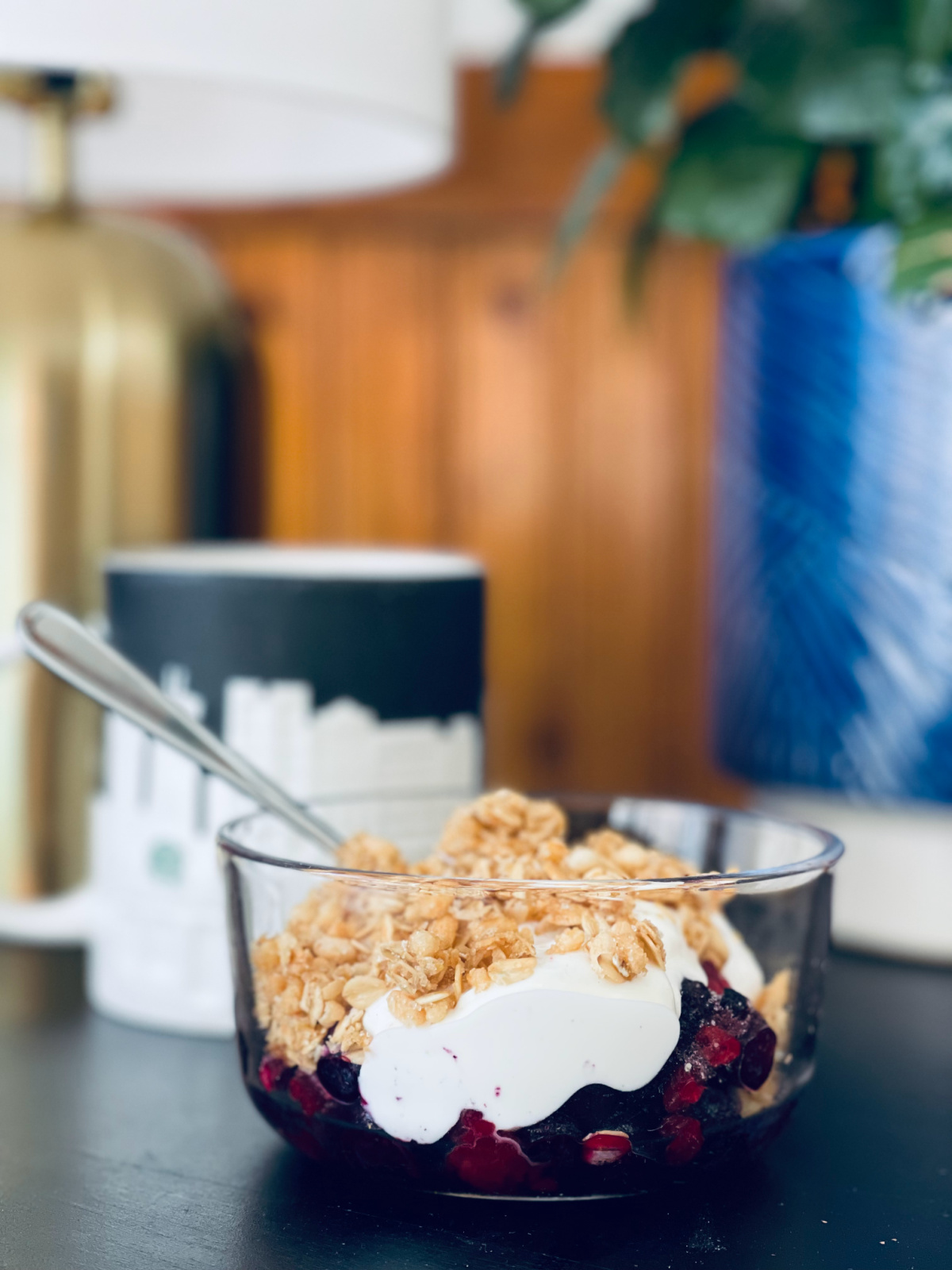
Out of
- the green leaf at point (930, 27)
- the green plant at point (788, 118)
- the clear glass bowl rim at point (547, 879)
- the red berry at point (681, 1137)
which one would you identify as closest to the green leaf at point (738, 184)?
the green plant at point (788, 118)

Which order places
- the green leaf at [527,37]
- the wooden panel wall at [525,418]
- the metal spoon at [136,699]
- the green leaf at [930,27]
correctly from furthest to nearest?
the wooden panel wall at [525,418], the green leaf at [527,37], the green leaf at [930,27], the metal spoon at [136,699]

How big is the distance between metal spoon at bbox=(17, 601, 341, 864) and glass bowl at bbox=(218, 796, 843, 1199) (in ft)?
0.27

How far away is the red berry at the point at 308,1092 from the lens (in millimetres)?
463

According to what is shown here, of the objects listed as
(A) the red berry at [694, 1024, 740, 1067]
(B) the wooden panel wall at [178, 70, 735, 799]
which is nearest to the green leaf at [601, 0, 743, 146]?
(B) the wooden panel wall at [178, 70, 735, 799]

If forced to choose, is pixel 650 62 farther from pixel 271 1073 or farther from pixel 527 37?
pixel 271 1073

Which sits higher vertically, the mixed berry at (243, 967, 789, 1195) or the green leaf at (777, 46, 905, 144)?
the green leaf at (777, 46, 905, 144)

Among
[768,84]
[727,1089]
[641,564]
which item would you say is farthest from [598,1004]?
[641,564]

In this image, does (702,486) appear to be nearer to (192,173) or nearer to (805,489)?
(805,489)

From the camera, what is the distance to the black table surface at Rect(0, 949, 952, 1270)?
0.44 metres

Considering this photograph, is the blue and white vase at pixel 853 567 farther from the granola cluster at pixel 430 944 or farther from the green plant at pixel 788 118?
the granola cluster at pixel 430 944

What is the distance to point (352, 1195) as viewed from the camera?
1.56 ft

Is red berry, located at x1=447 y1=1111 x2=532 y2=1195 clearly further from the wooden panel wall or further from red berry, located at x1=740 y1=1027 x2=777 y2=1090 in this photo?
the wooden panel wall

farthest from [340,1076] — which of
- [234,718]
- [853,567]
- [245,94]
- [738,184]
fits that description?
[245,94]

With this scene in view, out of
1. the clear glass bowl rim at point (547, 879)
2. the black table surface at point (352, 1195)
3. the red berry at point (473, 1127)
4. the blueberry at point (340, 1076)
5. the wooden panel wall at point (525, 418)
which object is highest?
the wooden panel wall at point (525, 418)
